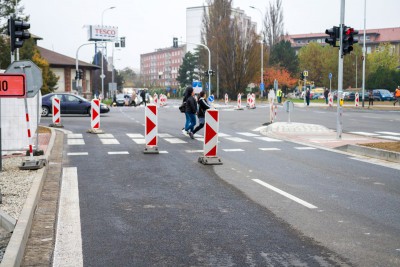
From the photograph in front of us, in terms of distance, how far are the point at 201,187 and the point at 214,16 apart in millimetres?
69362

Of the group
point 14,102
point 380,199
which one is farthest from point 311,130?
point 380,199

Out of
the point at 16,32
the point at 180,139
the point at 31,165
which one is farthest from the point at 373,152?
the point at 16,32

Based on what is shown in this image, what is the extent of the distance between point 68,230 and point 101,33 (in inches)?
4577

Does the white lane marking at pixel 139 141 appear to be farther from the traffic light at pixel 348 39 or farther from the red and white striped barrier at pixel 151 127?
the traffic light at pixel 348 39

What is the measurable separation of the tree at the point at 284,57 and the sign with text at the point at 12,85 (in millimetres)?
83915

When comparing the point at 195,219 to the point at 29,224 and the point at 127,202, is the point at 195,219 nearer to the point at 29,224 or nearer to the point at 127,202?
the point at 127,202

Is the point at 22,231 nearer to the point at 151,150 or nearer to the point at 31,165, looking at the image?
the point at 31,165

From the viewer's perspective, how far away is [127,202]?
25.7ft

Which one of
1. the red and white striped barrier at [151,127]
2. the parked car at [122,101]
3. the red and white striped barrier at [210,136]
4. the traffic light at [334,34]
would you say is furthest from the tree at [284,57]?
the red and white striped barrier at [210,136]

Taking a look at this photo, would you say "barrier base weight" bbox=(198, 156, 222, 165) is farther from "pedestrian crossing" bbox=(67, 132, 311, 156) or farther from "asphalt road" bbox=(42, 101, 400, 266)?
"pedestrian crossing" bbox=(67, 132, 311, 156)

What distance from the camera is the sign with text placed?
842 centimetres

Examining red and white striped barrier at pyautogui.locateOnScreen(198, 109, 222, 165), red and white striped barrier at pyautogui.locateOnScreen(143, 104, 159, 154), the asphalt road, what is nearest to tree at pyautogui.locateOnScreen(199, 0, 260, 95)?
red and white striped barrier at pyautogui.locateOnScreen(143, 104, 159, 154)

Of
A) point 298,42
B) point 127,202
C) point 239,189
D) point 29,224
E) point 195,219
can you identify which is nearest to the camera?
point 29,224

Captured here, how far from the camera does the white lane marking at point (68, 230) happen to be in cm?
513
